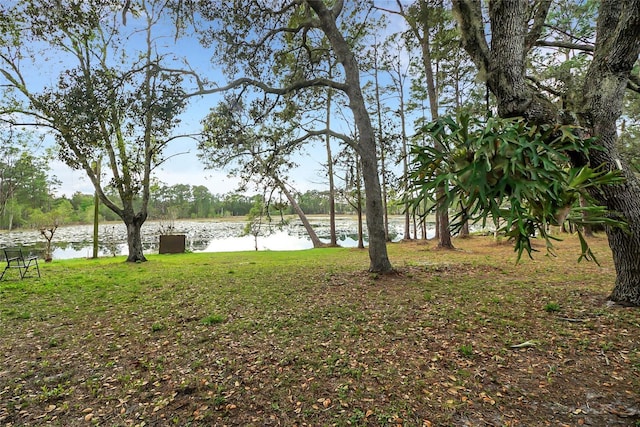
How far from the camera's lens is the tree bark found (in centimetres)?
379

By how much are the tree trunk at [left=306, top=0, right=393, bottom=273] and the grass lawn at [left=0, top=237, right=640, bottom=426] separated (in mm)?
1406

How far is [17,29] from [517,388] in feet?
47.0

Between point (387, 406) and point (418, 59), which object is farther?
point (418, 59)

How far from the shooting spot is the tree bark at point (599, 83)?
12.4ft

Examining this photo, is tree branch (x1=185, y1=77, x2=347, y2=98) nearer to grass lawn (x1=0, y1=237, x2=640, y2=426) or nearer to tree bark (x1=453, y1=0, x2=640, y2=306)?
tree bark (x1=453, y1=0, x2=640, y2=306)

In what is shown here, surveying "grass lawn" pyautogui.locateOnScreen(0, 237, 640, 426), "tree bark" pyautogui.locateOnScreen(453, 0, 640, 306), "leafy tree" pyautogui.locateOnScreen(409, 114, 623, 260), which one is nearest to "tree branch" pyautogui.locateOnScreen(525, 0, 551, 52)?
"tree bark" pyautogui.locateOnScreen(453, 0, 640, 306)

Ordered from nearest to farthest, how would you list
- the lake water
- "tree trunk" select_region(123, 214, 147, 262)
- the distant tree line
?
"tree trunk" select_region(123, 214, 147, 262) → the distant tree line → the lake water

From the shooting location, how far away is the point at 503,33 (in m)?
3.91

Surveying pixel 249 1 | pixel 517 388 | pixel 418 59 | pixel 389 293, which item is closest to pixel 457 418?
pixel 517 388

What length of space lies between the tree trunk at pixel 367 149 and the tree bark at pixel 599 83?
10.5 ft

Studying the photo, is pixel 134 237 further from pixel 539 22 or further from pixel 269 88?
pixel 539 22

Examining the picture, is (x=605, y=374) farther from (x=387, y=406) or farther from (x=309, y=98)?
(x=309, y=98)

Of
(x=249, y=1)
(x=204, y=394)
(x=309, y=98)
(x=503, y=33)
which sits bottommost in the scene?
(x=204, y=394)

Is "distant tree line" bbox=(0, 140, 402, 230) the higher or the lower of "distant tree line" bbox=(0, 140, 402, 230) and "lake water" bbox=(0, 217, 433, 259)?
the higher
